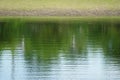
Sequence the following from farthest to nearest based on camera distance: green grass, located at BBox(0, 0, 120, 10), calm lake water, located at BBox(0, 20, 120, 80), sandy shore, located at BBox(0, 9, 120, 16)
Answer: green grass, located at BBox(0, 0, 120, 10), sandy shore, located at BBox(0, 9, 120, 16), calm lake water, located at BBox(0, 20, 120, 80)

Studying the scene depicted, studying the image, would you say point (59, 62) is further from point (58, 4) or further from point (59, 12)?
point (58, 4)

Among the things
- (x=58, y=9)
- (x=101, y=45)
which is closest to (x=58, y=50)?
(x=101, y=45)

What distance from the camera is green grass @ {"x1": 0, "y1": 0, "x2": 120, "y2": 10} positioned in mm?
89250

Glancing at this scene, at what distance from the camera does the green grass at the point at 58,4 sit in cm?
8925

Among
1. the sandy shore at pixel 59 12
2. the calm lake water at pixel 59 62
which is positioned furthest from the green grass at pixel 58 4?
the calm lake water at pixel 59 62

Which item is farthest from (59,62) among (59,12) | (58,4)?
(58,4)

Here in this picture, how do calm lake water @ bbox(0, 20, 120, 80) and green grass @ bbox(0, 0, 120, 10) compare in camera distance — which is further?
green grass @ bbox(0, 0, 120, 10)

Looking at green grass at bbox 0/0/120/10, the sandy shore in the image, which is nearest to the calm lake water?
the sandy shore

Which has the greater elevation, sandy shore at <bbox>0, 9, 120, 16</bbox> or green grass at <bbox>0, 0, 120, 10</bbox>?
green grass at <bbox>0, 0, 120, 10</bbox>

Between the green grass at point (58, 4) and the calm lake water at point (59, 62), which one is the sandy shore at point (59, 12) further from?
the calm lake water at point (59, 62)

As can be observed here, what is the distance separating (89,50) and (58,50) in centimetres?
166

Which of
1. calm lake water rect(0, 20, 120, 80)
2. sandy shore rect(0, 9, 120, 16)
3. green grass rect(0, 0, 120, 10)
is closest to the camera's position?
calm lake water rect(0, 20, 120, 80)

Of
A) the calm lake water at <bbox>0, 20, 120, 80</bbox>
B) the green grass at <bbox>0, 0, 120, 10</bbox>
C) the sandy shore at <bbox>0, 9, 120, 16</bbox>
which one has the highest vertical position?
the calm lake water at <bbox>0, 20, 120, 80</bbox>

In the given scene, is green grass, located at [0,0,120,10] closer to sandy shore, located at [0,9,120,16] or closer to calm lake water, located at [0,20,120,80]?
sandy shore, located at [0,9,120,16]
